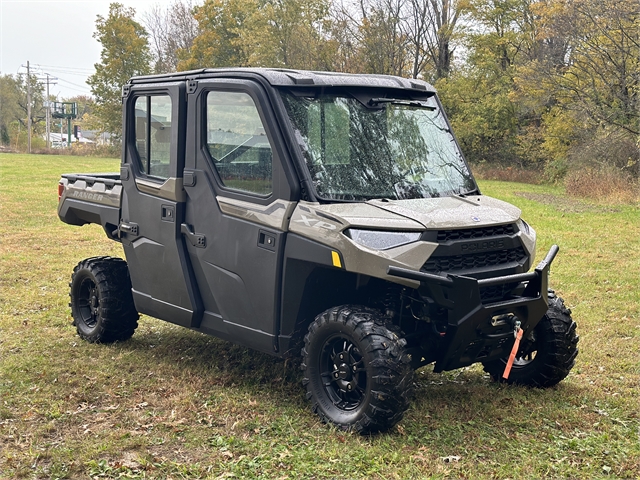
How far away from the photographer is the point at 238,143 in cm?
536

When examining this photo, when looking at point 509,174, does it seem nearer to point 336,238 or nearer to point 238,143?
point 238,143

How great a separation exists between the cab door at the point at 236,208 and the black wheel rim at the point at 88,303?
5.49 feet

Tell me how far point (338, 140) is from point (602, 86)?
23.6 meters

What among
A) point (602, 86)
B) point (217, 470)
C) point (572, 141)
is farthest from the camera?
point (572, 141)

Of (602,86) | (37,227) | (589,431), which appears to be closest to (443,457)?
(589,431)

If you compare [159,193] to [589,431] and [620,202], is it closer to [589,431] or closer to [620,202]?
[589,431]

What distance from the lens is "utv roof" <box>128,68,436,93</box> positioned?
16.8 ft

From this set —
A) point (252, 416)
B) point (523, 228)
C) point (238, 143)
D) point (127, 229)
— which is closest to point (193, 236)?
point (238, 143)

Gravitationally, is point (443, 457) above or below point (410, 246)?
below

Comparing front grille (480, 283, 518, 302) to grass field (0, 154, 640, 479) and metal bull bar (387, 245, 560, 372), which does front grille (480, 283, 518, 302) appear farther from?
grass field (0, 154, 640, 479)

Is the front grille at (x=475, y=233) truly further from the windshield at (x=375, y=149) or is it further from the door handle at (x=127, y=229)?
the door handle at (x=127, y=229)

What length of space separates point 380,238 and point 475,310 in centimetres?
72

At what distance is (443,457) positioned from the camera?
14.9 ft

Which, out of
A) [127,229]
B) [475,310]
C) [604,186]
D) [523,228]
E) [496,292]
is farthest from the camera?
[604,186]
